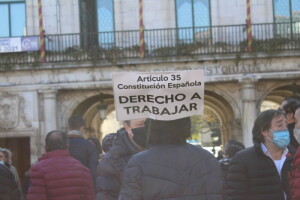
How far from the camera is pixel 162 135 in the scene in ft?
17.8

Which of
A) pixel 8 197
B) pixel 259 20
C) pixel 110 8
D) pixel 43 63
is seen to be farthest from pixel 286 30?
pixel 8 197

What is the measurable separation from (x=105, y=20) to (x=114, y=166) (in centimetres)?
1857

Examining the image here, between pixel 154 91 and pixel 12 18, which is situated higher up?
pixel 12 18

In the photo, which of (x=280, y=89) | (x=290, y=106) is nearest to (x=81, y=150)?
(x=290, y=106)

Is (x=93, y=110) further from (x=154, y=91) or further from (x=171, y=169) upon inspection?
(x=171, y=169)

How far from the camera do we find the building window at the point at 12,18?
25.0 metres

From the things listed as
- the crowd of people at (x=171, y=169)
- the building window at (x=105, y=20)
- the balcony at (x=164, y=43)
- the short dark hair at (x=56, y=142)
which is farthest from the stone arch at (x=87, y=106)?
the short dark hair at (x=56, y=142)

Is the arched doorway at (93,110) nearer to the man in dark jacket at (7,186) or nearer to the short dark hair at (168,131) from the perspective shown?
the man in dark jacket at (7,186)

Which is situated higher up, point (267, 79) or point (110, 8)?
point (110, 8)

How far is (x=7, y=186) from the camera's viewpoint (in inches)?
324

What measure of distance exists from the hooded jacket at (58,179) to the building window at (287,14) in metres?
17.8

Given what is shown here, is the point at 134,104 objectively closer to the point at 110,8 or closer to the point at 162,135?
the point at 162,135

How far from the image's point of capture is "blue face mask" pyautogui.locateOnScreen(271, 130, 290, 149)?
6.68m

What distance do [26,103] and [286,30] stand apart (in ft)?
29.0
